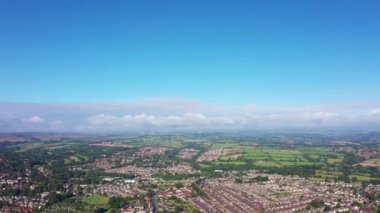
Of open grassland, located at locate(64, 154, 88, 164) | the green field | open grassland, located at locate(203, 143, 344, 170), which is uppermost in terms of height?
open grassland, located at locate(64, 154, 88, 164)

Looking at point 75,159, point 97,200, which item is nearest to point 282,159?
point 75,159

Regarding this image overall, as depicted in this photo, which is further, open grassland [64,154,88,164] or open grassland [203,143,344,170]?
open grassland [64,154,88,164]

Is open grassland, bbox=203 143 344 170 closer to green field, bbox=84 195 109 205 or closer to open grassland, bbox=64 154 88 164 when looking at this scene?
open grassland, bbox=64 154 88 164

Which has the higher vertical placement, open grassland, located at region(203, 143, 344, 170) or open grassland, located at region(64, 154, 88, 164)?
open grassland, located at region(64, 154, 88, 164)

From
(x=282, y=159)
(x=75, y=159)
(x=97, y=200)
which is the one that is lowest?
(x=97, y=200)

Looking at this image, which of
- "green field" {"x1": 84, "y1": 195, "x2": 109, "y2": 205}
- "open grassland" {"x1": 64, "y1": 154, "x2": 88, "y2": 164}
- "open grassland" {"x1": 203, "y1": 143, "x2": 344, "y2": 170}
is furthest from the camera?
"open grassland" {"x1": 64, "y1": 154, "x2": 88, "y2": 164}

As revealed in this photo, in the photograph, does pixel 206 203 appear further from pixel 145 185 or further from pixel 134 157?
pixel 134 157

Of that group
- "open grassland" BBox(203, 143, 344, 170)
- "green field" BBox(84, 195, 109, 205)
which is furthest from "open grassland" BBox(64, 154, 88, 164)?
"green field" BBox(84, 195, 109, 205)

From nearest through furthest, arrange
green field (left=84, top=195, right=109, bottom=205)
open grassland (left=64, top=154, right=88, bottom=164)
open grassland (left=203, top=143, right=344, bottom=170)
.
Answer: green field (left=84, top=195, right=109, bottom=205)
open grassland (left=203, top=143, right=344, bottom=170)
open grassland (left=64, top=154, right=88, bottom=164)

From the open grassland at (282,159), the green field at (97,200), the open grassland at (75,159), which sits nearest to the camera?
the green field at (97,200)

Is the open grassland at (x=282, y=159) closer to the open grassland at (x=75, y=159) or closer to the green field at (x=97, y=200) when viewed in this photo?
the open grassland at (x=75, y=159)

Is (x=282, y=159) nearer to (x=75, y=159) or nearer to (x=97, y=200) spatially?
(x=75, y=159)

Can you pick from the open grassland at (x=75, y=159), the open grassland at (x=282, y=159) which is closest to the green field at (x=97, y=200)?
the open grassland at (x=75, y=159)
